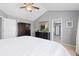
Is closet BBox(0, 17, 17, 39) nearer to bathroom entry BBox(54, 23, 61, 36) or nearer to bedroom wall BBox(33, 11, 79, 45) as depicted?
bedroom wall BBox(33, 11, 79, 45)

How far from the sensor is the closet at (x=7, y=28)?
91 cm

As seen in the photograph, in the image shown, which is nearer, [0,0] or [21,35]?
[0,0]

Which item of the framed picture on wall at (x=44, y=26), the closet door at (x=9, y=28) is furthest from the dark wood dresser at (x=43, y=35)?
the closet door at (x=9, y=28)

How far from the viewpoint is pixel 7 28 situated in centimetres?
93

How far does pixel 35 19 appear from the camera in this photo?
0.98 meters

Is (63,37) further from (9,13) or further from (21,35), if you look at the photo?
(9,13)

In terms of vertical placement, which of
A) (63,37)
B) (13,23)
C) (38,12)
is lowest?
(63,37)

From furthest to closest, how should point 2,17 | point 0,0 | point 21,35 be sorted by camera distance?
point 21,35 → point 2,17 → point 0,0

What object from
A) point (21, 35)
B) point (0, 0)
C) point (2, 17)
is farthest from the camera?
point (21, 35)

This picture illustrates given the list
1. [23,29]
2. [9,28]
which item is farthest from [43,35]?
[9,28]

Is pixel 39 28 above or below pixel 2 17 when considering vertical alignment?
below

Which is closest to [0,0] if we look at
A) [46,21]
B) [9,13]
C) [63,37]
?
[9,13]

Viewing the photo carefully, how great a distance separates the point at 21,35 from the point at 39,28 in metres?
0.22

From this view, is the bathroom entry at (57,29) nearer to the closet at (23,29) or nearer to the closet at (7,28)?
the closet at (23,29)
